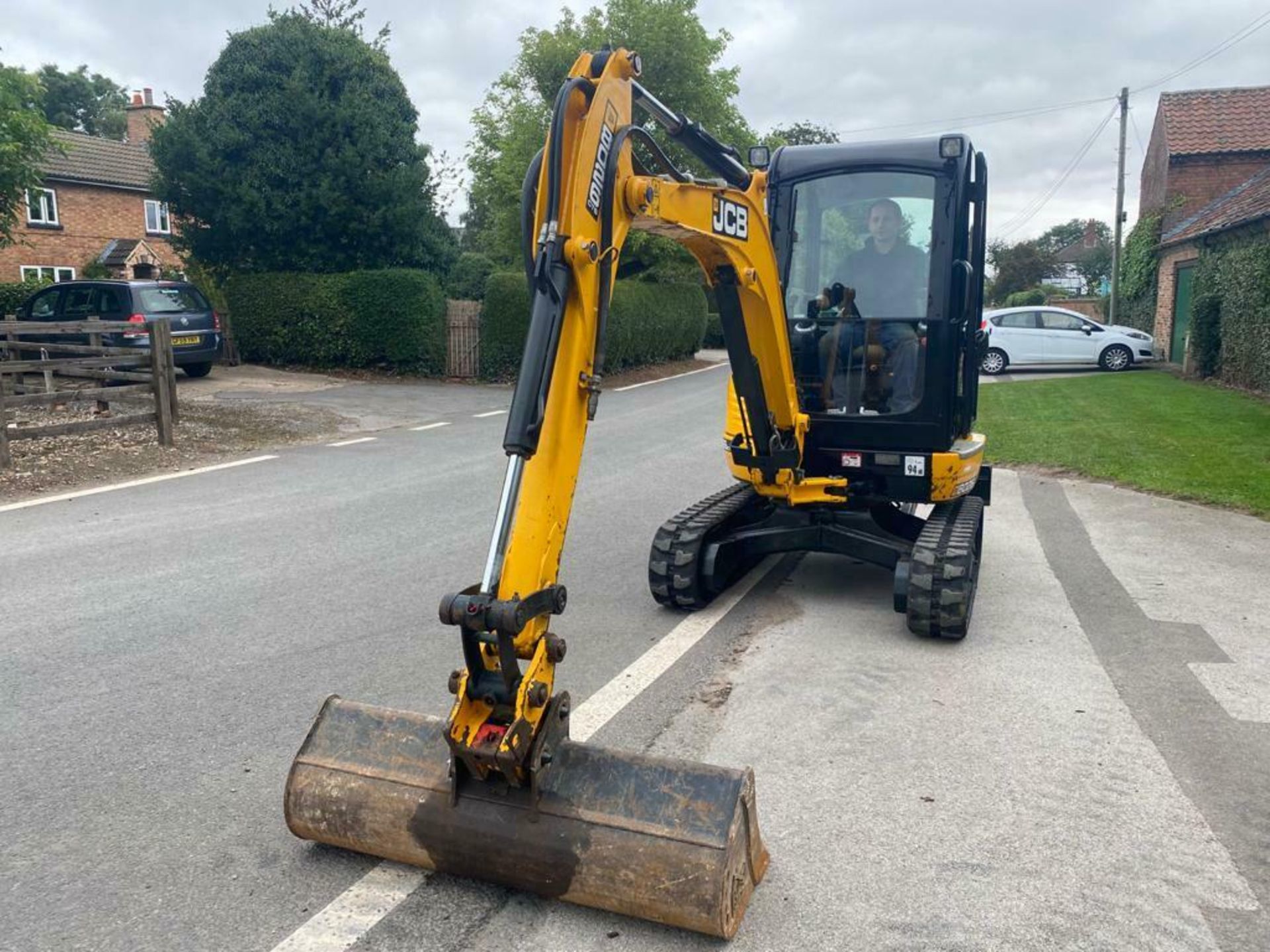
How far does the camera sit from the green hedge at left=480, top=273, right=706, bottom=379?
21547 millimetres

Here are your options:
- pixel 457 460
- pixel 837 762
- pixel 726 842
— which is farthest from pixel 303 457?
pixel 726 842

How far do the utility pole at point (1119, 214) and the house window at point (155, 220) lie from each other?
3043cm

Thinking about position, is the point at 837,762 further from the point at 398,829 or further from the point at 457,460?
the point at 457,460

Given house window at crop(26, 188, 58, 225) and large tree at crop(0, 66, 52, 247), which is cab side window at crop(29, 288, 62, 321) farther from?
house window at crop(26, 188, 58, 225)

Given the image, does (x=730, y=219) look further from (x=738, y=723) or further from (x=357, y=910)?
(x=357, y=910)

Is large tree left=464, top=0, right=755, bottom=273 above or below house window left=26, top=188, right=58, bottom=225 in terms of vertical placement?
above

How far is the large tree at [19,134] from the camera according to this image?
1447 cm

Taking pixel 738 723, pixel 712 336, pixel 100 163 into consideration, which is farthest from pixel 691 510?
pixel 100 163

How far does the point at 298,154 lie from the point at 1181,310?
2077cm

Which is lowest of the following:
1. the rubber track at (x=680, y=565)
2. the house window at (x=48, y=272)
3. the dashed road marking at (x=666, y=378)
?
the rubber track at (x=680, y=565)

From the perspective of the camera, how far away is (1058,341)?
2564cm

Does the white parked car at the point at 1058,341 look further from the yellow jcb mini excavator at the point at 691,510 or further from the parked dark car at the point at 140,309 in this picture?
the yellow jcb mini excavator at the point at 691,510

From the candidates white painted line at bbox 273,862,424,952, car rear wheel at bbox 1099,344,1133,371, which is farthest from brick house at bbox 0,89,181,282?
white painted line at bbox 273,862,424,952

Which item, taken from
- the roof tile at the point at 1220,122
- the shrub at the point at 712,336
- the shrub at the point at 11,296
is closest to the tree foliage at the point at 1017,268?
the shrub at the point at 712,336
